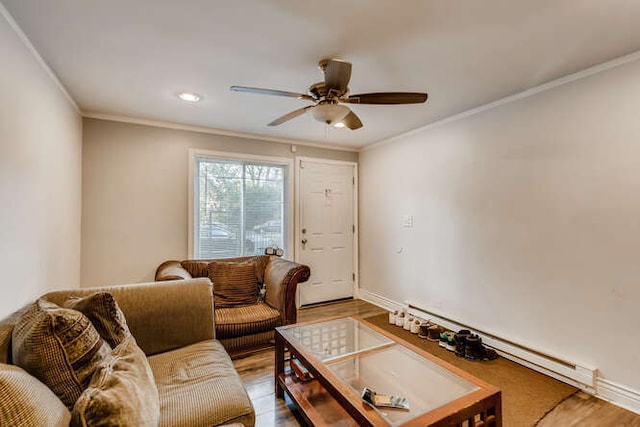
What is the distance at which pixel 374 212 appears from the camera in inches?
165

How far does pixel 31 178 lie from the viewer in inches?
70.4

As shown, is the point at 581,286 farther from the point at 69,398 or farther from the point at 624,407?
the point at 69,398

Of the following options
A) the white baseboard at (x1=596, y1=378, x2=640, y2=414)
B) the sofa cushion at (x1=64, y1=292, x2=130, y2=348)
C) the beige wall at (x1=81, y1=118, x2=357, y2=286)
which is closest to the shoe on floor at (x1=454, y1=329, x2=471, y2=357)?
the white baseboard at (x1=596, y1=378, x2=640, y2=414)

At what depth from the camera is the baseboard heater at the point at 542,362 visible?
80.8 inches

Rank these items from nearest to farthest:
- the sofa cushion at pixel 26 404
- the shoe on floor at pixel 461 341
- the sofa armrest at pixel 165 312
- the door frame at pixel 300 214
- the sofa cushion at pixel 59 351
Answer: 1. the sofa cushion at pixel 26 404
2. the sofa cushion at pixel 59 351
3. the sofa armrest at pixel 165 312
4. the shoe on floor at pixel 461 341
5. the door frame at pixel 300 214

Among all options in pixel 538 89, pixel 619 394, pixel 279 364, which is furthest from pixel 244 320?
pixel 538 89

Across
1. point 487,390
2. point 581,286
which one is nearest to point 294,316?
point 487,390

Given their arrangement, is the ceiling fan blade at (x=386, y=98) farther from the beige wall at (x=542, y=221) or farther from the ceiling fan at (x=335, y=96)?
the beige wall at (x=542, y=221)

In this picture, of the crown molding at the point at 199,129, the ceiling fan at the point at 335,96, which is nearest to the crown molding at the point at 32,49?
the crown molding at the point at 199,129

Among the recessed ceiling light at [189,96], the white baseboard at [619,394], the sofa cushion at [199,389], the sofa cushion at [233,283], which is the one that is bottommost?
the white baseboard at [619,394]

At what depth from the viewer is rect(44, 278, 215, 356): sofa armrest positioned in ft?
5.75

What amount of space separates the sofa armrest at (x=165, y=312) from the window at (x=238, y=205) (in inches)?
60.4

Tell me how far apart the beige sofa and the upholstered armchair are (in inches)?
23.9

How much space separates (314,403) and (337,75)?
1967 millimetres
